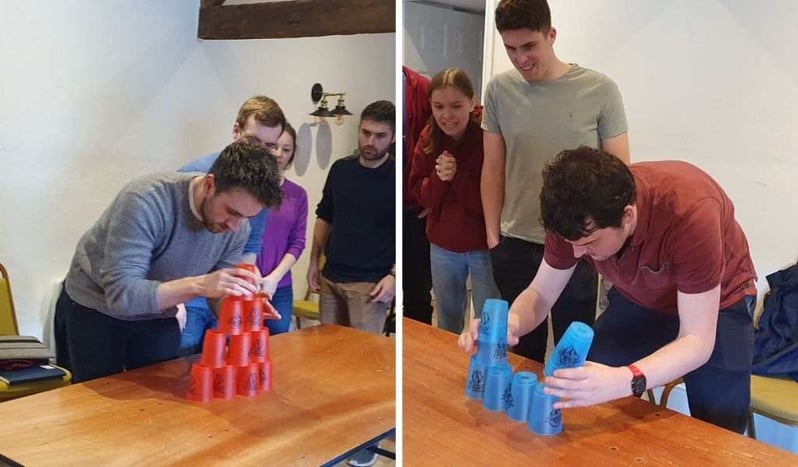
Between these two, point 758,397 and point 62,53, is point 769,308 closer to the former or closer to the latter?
point 758,397

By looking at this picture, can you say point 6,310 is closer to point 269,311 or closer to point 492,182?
point 269,311

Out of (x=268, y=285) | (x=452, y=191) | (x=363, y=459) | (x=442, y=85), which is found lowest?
(x=363, y=459)

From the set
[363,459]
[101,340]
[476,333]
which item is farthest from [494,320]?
[101,340]

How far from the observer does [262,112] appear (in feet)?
2.65

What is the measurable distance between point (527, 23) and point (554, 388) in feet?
1.37

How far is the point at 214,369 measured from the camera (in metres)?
0.88

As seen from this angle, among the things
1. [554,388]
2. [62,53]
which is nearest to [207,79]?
[62,53]

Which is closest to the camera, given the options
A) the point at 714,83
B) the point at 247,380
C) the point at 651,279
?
the point at 714,83

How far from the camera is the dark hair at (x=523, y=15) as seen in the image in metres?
0.71

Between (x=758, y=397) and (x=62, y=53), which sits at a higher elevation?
(x=62, y=53)

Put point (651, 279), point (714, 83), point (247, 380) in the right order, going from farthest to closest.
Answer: point (247, 380)
point (651, 279)
point (714, 83)

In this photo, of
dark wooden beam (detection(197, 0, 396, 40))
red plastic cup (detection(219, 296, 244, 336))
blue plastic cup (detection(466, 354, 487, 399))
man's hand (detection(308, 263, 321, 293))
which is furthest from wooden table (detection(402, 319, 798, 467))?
dark wooden beam (detection(197, 0, 396, 40))

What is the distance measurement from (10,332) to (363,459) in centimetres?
43

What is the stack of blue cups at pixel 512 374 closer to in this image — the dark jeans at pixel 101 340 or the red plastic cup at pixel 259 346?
the red plastic cup at pixel 259 346
